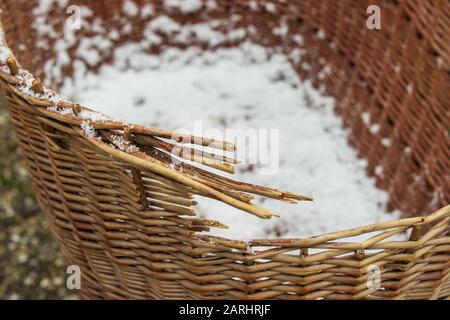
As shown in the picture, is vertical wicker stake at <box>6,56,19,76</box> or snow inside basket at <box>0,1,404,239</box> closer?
vertical wicker stake at <box>6,56,19,76</box>

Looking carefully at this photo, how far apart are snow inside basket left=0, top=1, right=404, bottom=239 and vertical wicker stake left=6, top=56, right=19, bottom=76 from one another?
613 millimetres

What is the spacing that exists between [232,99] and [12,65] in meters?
1.07

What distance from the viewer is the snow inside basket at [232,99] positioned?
1.57 metres

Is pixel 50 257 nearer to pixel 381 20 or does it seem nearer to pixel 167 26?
pixel 167 26

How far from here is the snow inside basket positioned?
1572 mm

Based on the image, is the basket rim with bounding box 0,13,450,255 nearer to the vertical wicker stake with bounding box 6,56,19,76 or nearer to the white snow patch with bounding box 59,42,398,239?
the vertical wicker stake with bounding box 6,56,19,76

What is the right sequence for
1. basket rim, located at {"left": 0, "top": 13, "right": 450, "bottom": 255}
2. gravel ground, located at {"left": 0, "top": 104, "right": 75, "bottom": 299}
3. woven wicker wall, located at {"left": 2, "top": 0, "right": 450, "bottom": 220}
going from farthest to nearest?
gravel ground, located at {"left": 0, "top": 104, "right": 75, "bottom": 299}
woven wicker wall, located at {"left": 2, "top": 0, "right": 450, "bottom": 220}
basket rim, located at {"left": 0, "top": 13, "right": 450, "bottom": 255}

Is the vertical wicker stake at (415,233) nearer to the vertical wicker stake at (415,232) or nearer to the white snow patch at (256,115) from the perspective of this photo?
the vertical wicker stake at (415,232)

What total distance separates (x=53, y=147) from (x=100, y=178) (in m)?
0.10

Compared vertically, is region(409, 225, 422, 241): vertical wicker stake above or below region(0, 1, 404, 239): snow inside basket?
below

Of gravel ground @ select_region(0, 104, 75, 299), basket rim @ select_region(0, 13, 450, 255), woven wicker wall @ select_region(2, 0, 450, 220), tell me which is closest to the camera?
basket rim @ select_region(0, 13, 450, 255)

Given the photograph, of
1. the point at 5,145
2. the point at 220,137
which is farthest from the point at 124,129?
the point at 5,145

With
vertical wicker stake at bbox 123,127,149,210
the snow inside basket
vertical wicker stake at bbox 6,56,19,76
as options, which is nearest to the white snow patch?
the snow inside basket

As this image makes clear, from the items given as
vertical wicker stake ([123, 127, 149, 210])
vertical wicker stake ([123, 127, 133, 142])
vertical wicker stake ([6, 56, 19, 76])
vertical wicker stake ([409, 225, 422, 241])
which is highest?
vertical wicker stake ([6, 56, 19, 76])
